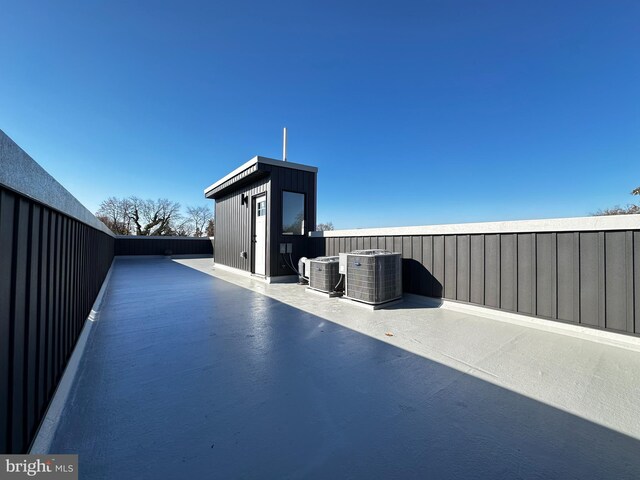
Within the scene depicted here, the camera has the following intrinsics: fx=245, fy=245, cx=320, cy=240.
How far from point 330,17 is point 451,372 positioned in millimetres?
7152

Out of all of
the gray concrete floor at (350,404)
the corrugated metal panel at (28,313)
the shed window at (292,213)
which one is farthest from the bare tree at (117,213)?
the corrugated metal panel at (28,313)

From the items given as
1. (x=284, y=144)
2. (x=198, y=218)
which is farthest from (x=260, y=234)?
(x=198, y=218)

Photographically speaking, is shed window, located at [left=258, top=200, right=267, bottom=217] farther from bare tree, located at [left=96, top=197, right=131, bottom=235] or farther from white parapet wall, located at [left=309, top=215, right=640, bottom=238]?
bare tree, located at [left=96, top=197, right=131, bottom=235]

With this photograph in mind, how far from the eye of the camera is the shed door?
23.1 feet

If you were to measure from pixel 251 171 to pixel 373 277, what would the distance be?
14.8 feet

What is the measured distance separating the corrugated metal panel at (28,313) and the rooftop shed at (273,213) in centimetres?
481

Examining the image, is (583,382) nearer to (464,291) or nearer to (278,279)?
(464,291)

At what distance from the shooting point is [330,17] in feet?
18.3

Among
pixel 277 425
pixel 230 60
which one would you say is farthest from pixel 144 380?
pixel 230 60

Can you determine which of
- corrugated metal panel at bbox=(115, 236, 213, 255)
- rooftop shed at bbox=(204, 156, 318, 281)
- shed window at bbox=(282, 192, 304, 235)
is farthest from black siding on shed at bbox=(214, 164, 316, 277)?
corrugated metal panel at bbox=(115, 236, 213, 255)

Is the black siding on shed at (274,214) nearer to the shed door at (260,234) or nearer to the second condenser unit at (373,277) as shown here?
the shed door at (260,234)

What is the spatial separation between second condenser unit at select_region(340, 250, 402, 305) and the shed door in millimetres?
3312

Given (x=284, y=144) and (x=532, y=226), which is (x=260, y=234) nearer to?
(x=284, y=144)

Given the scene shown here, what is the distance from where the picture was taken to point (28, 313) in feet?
3.98
